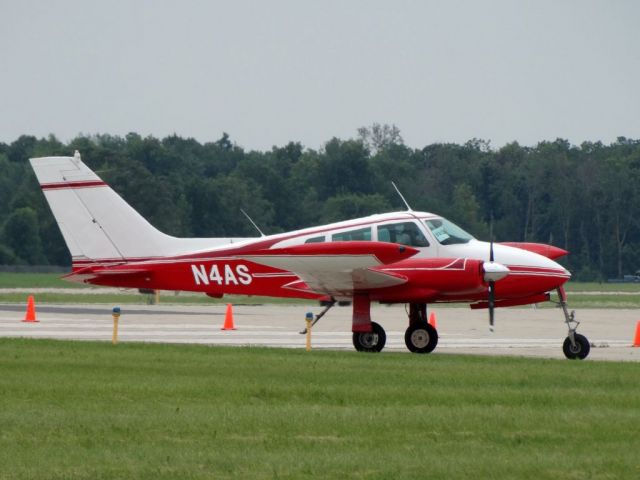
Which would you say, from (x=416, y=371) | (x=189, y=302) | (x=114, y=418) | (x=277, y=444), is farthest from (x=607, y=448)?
(x=189, y=302)

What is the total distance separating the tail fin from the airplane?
0.02 metres

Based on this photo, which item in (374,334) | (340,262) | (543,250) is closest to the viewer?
(340,262)

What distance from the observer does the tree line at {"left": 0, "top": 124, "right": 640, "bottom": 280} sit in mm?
92188

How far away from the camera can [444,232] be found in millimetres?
23859

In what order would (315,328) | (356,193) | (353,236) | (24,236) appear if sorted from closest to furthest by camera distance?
(353,236) → (315,328) → (24,236) → (356,193)

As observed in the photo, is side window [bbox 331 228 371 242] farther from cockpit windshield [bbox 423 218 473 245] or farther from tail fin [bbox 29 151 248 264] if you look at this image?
tail fin [bbox 29 151 248 264]

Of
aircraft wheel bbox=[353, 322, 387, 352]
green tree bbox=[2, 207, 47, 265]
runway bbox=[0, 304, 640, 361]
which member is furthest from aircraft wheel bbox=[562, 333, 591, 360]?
green tree bbox=[2, 207, 47, 265]

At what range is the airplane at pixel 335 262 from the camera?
22922 millimetres

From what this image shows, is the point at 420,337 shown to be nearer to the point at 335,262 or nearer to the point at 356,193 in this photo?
the point at 335,262

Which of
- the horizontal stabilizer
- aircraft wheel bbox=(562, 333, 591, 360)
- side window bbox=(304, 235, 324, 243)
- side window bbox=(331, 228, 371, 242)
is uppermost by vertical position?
side window bbox=(331, 228, 371, 242)

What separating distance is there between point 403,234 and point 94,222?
5.95 metres

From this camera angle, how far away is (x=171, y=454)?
484 inches

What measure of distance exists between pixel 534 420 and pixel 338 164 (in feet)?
301

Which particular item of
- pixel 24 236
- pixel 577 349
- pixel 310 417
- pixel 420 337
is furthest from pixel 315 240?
pixel 24 236
